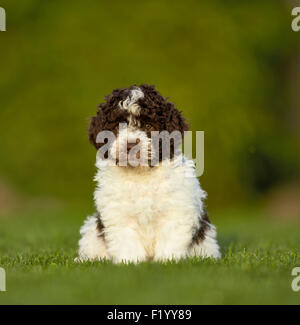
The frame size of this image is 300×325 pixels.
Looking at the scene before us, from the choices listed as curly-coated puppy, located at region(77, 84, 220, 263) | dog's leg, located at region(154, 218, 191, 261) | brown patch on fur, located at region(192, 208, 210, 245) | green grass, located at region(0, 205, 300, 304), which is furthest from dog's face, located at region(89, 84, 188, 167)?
green grass, located at region(0, 205, 300, 304)

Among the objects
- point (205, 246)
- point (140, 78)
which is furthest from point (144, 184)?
point (140, 78)

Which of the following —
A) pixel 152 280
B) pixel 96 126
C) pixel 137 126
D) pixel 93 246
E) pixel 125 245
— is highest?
pixel 96 126

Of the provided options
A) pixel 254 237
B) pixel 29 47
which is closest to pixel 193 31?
pixel 29 47

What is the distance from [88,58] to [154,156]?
34.2 ft

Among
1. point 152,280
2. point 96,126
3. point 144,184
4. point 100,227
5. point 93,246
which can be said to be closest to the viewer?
point 152,280

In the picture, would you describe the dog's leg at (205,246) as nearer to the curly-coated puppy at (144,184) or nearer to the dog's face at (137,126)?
the curly-coated puppy at (144,184)

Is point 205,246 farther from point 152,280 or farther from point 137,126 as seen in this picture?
point 152,280

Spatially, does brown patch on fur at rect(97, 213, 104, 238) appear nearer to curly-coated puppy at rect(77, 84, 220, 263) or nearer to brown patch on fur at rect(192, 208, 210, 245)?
curly-coated puppy at rect(77, 84, 220, 263)

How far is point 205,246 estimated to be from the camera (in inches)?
275

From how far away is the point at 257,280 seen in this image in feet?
18.4

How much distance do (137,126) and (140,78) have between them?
9844mm

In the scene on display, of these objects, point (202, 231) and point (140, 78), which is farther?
point (140, 78)

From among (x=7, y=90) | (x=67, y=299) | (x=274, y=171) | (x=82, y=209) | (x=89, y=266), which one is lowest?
(x=67, y=299)

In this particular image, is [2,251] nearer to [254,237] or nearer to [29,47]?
[254,237]
